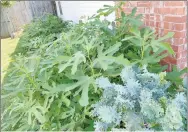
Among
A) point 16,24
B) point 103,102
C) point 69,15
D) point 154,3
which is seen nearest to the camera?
point 103,102

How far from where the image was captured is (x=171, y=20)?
1.97 m

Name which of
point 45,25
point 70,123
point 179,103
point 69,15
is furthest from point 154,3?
point 69,15

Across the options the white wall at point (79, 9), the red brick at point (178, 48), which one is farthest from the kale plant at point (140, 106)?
the white wall at point (79, 9)

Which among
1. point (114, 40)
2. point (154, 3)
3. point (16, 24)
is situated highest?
point (154, 3)

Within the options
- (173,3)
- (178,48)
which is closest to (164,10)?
(173,3)

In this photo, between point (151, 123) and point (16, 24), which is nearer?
point (151, 123)

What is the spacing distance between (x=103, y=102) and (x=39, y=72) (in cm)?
67

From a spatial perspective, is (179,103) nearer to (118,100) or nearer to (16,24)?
(118,100)

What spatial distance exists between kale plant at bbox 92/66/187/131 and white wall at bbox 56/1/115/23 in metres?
2.74

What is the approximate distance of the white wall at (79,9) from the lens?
4486 mm

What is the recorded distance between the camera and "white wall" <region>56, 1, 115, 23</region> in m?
4.49

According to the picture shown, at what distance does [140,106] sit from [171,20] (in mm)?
1070

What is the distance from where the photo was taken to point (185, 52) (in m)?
2.07

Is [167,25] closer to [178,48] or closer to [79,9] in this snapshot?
[178,48]
